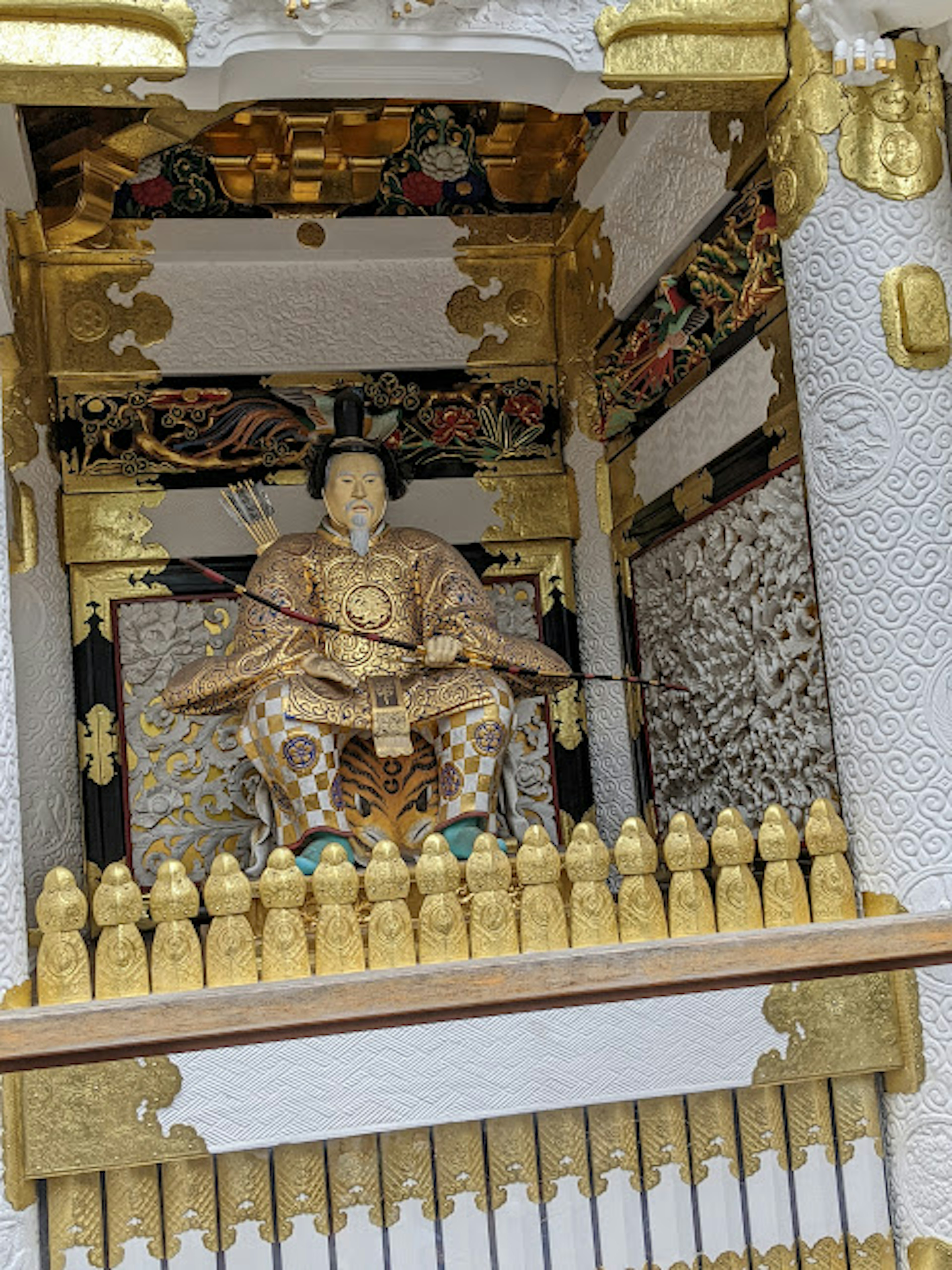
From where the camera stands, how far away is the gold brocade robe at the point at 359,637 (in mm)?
3840

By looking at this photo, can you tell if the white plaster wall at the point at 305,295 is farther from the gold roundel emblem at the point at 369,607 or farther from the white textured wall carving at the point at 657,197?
the gold roundel emblem at the point at 369,607

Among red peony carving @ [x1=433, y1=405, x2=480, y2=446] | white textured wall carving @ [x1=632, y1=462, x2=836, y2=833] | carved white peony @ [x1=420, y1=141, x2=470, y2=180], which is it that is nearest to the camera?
white textured wall carving @ [x1=632, y1=462, x2=836, y2=833]

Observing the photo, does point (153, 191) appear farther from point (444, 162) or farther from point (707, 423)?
point (707, 423)

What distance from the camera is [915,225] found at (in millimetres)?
3145

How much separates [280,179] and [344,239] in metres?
0.30

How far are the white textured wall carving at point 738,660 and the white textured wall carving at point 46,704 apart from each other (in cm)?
175

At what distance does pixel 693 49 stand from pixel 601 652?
209 cm

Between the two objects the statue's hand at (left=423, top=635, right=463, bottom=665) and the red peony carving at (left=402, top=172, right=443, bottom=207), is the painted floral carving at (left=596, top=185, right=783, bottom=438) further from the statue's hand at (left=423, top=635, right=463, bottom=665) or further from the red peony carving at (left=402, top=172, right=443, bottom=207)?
the statue's hand at (left=423, top=635, right=463, bottom=665)

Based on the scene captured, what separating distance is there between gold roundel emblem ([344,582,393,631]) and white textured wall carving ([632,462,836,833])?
84 cm

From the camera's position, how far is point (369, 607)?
412cm

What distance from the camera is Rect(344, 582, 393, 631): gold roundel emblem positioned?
161 inches

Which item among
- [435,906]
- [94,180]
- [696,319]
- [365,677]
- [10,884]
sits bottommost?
[435,906]

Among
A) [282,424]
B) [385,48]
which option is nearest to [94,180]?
[282,424]

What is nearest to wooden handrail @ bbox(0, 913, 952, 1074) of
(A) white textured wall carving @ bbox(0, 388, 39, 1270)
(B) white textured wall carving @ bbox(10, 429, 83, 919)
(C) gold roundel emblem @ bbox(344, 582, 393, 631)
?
(A) white textured wall carving @ bbox(0, 388, 39, 1270)
